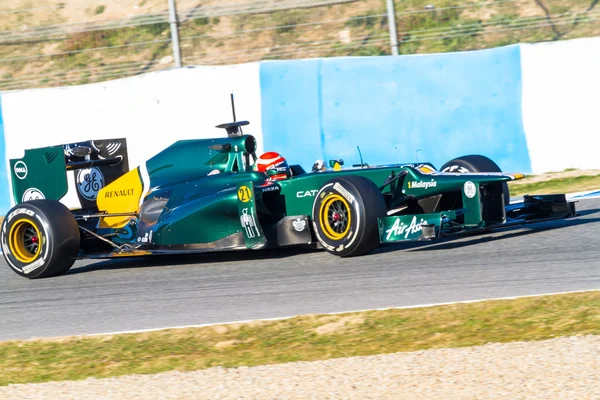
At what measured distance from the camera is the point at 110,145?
33.3ft

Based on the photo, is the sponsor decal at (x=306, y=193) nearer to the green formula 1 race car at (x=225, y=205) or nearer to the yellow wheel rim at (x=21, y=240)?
the green formula 1 race car at (x=225, y=205)

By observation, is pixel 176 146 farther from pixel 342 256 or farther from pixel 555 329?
pixel 555 329

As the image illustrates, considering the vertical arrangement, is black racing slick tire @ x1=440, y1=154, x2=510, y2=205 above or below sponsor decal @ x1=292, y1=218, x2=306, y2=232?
above

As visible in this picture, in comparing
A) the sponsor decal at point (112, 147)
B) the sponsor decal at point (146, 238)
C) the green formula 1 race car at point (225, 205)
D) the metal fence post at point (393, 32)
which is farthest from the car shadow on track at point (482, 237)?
the metal fence post at point (393, 32)

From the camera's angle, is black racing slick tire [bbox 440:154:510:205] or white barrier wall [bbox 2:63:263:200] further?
white barrier wall [bbox 2:63:263:200]

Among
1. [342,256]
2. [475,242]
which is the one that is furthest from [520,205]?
[342,256]

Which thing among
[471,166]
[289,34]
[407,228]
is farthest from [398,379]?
[289,34]

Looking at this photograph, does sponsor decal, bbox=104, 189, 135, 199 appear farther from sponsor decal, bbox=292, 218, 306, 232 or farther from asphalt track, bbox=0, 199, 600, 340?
sponsor decal, bbox=292, 218, 306, 232

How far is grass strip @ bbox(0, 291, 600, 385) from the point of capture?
17.9 feet

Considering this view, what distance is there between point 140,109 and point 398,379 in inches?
387

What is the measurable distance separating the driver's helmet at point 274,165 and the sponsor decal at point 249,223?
2.22 ft

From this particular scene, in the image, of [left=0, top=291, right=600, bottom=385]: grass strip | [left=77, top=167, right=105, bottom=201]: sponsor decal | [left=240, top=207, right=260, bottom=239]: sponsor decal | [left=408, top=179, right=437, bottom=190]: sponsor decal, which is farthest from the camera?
[left=77, top=167, right=105, bottom=201]: sponsor decal

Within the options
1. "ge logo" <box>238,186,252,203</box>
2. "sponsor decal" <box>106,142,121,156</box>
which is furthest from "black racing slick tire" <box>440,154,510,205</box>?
"sponsor decal" <box>106,142,121,156</box>

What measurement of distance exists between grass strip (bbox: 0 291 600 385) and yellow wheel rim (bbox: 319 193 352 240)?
6.58 feet
